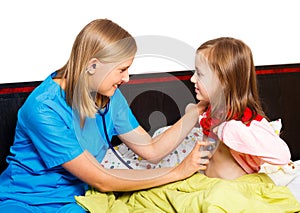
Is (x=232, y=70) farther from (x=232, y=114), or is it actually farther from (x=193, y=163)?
(x=193, y=163)

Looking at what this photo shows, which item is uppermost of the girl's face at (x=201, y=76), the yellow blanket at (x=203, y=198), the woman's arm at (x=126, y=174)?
the girl's face at (x=201, y=76)

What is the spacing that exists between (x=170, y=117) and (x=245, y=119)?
0.34 m

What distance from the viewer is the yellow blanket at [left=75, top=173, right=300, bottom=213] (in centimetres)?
152

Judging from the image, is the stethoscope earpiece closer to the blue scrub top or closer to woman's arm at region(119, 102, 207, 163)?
the blue scrub top

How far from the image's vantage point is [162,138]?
183 centimetres

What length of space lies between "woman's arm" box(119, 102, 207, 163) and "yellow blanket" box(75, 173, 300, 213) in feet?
0.48

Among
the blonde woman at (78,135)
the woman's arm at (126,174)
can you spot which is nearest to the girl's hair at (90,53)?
the blonde woman at (78,135)

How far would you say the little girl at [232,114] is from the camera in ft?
5.31

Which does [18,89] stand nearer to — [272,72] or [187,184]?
[187,184]

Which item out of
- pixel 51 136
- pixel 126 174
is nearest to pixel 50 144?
→ pixel 51 136

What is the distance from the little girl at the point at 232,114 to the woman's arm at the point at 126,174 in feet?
0.28

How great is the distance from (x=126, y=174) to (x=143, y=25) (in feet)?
2.89

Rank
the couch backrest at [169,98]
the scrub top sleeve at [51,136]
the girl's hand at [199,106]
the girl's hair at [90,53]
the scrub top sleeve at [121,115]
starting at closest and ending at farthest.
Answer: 1. the girl's hair at [90,53]
2. the scrub top sleeve at [51,136]
3. the girl's hand at [199,106]
4. the scrub top sleeve at [121,115]
5. the couch backrest at [169,98]

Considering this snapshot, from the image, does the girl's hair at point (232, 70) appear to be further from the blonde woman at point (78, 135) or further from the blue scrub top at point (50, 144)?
the blue scrub top at point (50, 144)
